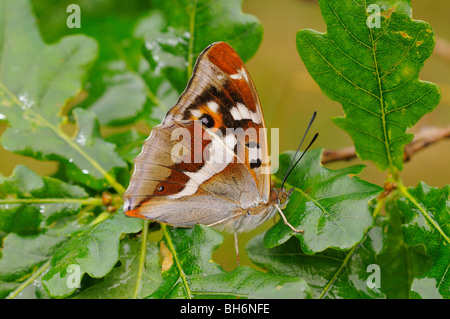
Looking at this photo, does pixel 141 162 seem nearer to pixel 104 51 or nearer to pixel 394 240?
pixel 394 240

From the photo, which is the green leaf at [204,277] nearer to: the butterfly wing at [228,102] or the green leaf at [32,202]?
the butterfly wing at [228,102]

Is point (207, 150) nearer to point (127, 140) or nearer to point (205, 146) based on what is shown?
point (205, 146)

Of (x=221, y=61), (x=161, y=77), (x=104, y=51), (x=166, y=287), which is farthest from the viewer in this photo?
(x=104, y=51)

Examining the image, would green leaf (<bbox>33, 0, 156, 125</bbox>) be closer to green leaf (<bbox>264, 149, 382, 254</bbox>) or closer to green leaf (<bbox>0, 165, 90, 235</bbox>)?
green leaf (<bbox>0, 165, 90, 235</bbox>)

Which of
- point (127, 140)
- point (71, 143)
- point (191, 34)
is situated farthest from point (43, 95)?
point (191, 34)

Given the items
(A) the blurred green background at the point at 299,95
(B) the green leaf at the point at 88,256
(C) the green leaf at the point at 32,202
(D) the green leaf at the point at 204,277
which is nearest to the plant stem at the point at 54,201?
(C) the green leaf at the point at 32,202
